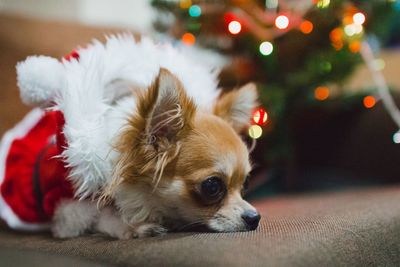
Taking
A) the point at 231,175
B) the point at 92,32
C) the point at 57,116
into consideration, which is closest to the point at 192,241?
the point at 231,175

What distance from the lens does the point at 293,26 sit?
1883 mm

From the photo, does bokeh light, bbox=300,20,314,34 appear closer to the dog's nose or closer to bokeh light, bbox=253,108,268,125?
bokeh light, bbox=253,108,268,125

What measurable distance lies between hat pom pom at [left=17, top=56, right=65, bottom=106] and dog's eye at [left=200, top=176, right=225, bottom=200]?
451 mm

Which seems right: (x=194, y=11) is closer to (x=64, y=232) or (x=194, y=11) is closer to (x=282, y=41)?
(x=282, y=41)

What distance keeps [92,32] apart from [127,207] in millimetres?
959

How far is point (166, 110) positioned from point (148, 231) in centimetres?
28

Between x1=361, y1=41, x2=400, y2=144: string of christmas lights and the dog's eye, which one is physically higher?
x1=361, y1=41, x2=400, y2=144: string of christmas lights

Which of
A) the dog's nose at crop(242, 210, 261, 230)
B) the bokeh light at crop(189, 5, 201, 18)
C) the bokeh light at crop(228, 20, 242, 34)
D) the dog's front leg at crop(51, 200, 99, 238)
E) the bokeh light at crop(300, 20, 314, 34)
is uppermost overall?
the bokeh light at crop(189, 5, 201, 18)

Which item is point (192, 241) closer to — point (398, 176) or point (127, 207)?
point (127, 207)

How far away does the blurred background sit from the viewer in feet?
5.99

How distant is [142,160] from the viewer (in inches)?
42.7

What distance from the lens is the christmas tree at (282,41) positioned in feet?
6.04

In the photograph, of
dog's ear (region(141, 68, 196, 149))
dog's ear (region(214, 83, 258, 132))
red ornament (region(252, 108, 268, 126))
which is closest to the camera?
dog's ear (region(141, 68, 196, 149))

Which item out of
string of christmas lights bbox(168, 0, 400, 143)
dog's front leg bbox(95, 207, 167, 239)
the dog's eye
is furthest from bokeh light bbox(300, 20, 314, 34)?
dog's front leg bbox(95, 207, 167, 239)
